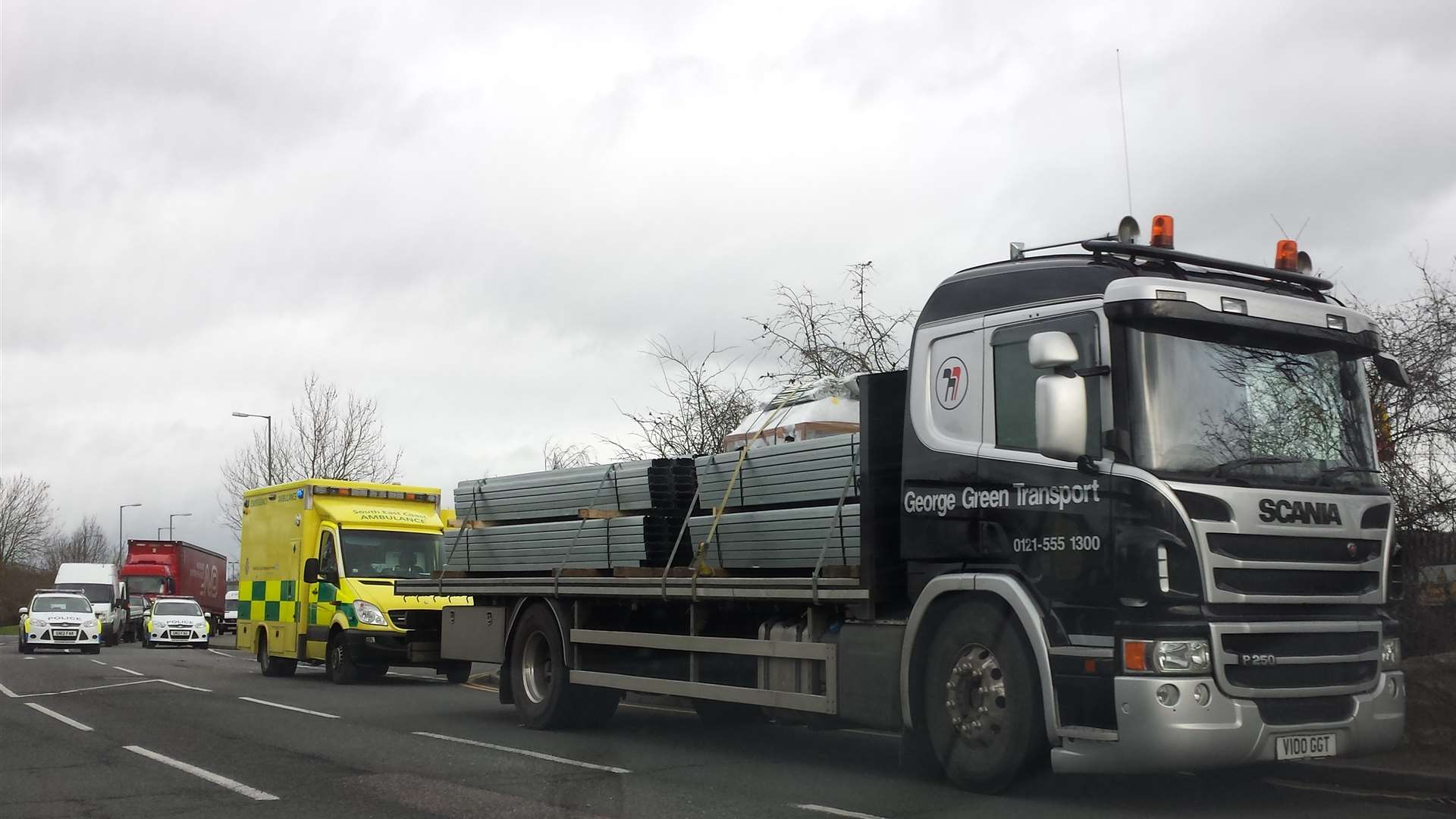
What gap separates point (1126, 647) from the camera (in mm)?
6926

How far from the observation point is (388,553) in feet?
63.9

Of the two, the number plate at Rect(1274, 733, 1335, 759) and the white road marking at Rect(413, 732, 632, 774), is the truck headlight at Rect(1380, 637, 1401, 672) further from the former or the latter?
the white road marking at Rect(413, 732, 632, 774)

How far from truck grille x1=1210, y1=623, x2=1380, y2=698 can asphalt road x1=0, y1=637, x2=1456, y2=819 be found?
75 centimetres

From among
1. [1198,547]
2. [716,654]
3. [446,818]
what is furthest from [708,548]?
[1198,547]

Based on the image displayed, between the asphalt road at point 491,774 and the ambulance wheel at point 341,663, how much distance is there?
342 cm

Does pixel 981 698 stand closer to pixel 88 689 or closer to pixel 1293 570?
pixel 1293 570

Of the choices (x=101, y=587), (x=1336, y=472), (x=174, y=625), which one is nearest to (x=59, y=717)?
(x=1336, y=472)

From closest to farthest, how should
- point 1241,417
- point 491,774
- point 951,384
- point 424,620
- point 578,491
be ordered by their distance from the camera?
point 1241,417 < point 951,384 < point 491,774 < point 578,491 < point 424,620

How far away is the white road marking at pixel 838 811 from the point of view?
7.34 meters

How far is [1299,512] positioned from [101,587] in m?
42.5

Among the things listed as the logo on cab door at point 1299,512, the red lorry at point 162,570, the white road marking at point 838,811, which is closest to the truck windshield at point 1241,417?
the logo on cab door at point 1299,512

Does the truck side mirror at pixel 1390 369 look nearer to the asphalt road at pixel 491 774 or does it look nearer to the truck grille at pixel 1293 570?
the truck grille at pixel 1293 570

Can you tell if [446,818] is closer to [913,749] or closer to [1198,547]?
[913,749]

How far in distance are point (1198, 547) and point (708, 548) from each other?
14.1ft
